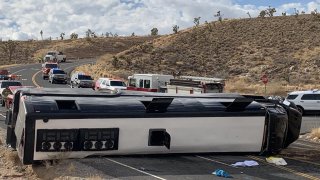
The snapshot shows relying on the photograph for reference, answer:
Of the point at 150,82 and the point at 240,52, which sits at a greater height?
the point at 240,52

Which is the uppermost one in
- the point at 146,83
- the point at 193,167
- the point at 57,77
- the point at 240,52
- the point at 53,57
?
the point at 240,52

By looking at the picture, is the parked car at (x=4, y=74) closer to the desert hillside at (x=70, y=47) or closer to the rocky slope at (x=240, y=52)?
the rocky slope at (x=240, y=52)

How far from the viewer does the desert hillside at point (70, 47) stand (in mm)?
108250

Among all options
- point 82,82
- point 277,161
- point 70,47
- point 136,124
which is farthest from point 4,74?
point 70,47

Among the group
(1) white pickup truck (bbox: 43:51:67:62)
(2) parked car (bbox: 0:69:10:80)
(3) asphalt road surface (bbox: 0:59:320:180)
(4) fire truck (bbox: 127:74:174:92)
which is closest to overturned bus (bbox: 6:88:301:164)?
(3) asphalt road surface (bbox: 0:59:320:180)

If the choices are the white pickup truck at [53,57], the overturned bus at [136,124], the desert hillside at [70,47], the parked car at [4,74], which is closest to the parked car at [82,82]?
the parked car at [4,74]

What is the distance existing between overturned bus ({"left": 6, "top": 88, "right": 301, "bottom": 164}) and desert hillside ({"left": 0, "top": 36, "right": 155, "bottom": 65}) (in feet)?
304

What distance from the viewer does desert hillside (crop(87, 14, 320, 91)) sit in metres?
61.5

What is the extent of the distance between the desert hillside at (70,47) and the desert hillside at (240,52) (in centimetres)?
3125

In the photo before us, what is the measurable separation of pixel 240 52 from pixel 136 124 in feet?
196

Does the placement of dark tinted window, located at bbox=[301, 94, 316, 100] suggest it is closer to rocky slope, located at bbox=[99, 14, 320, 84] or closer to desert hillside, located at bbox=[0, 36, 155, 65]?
rocky slope, located at bbox=[99, 14, 320, 84]

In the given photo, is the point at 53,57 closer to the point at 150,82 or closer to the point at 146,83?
the point at 146,83

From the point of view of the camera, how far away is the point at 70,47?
11512cm

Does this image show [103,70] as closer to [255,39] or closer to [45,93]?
[255,39]
